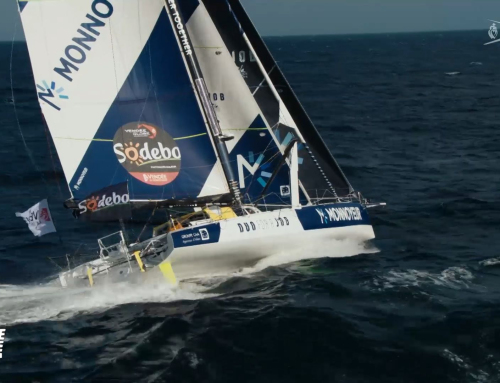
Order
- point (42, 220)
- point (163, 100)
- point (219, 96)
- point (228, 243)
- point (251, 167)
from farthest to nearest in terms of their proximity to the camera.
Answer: point (251, 167) < point (219, 96) < point (163, 100) < point (228, 243) < point (42, 220)

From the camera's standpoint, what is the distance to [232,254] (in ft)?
66.3

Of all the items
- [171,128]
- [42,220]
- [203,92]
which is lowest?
[42,220]

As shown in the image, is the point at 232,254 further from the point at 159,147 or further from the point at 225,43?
the point at 225,43

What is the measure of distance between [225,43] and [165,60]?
2.57 m

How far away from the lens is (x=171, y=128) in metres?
20.9

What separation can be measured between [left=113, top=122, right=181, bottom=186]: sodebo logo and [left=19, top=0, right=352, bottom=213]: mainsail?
0.03m

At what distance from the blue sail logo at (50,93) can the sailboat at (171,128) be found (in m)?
0.03

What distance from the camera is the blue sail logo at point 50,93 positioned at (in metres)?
20.0

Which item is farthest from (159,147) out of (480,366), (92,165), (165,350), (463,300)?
(480,366)

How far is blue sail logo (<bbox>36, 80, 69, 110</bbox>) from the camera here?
20.0 m

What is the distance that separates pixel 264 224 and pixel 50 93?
6.60m

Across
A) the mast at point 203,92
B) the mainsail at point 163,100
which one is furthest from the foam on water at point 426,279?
the mast at point 203,92

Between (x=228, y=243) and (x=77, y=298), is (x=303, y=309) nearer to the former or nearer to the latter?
(x=228, y=243)

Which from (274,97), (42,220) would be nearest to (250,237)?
(274,97)
